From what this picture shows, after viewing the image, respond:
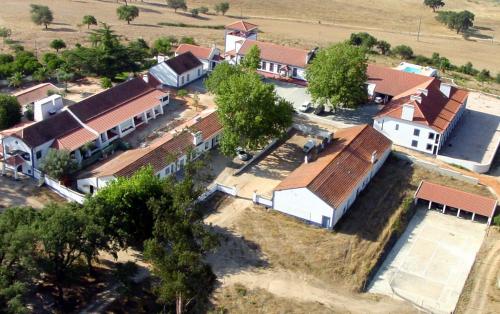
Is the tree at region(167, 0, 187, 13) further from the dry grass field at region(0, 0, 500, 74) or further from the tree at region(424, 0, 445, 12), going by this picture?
the tree at region(424, 0, 445, 12)

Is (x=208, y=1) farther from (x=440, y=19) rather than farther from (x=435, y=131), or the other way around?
(x=435, y=131)

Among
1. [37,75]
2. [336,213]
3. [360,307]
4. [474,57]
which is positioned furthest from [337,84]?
[474,57]

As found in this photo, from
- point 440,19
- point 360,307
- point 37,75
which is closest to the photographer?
point 360,307

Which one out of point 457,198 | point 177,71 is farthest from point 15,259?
point 177,71

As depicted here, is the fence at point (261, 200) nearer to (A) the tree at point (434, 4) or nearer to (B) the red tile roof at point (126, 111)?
(B) the red tile roof at point (126, 111)

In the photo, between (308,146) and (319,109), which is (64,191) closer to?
(308,146)

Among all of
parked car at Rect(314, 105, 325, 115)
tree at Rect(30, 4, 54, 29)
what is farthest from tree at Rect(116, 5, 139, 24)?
parked car at Rect(314, 105, 325, 115)
